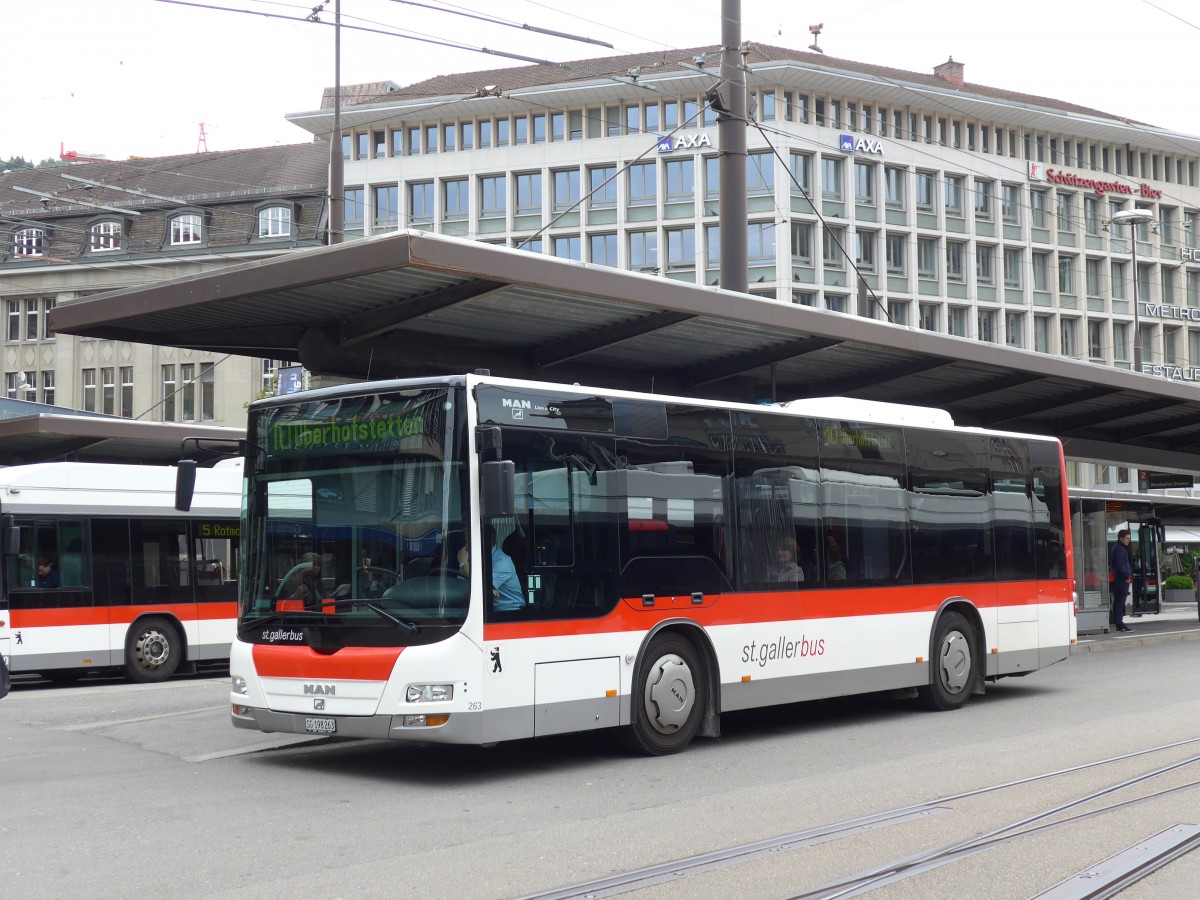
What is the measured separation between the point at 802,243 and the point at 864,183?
4965mm

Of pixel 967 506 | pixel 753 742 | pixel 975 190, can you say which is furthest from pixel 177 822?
pixel 975 190

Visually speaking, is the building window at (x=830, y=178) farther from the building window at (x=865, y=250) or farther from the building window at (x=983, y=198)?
the building window at (x=983, y=198)

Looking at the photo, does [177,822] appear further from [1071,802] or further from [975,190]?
[975,190]

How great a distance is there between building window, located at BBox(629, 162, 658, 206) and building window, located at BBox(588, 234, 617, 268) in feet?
6.02

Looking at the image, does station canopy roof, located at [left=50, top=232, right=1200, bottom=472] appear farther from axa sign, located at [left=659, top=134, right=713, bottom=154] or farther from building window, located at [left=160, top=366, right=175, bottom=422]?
building window, located at [left=160, top=366, right=175, bottom=422]

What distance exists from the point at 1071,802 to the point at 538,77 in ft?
201

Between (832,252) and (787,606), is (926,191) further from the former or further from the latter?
(787,606)

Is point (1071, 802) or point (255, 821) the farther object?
point (1071, 802)

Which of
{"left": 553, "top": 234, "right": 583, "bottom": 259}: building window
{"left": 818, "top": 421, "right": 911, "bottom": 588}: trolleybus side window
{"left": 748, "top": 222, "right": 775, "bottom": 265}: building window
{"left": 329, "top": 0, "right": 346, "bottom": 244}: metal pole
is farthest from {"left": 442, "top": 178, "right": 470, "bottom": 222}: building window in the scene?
{"left": 818, "top": 421, "right": 911, "bottom": 588}: trolleybus side window

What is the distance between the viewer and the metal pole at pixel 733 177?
1531 cm

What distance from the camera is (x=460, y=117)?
65000 millimetres

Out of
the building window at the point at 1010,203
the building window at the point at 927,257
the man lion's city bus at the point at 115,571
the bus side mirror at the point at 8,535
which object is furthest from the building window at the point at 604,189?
the bus side mirror at the point at 8,535

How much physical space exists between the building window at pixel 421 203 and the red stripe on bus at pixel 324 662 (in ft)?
186

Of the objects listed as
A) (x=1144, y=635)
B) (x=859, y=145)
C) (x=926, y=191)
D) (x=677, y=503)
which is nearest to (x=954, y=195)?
(x=926, y=191)
